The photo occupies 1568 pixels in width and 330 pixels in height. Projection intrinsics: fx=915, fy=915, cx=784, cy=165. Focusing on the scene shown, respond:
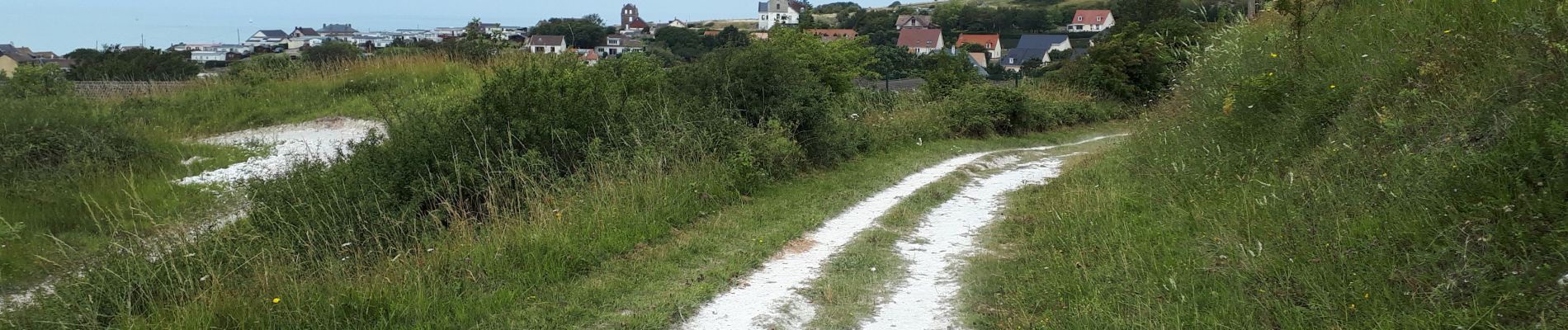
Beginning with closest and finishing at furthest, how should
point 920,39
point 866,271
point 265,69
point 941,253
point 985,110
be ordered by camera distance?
point 866,271 < point 941,253 < point 985,110 < point 265,69 < point 920,39

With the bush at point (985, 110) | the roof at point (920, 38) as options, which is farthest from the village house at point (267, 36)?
the bush at point (985, 110)

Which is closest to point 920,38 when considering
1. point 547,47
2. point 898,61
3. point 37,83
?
point 898,61

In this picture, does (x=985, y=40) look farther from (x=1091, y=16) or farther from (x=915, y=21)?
(x=1091, y=16)

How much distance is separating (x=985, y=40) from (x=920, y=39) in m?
12.3

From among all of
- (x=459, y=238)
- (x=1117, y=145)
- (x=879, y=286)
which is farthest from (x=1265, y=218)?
(x=1117, y=145)

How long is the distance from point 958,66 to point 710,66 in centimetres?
1502

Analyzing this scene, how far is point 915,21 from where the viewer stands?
97.9 meters

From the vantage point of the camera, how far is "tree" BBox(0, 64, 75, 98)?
19.2m

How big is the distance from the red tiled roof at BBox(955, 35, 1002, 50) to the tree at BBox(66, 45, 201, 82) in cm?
6339

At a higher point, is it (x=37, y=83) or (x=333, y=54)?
(x=333, y=54)

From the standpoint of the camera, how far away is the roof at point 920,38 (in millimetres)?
73500

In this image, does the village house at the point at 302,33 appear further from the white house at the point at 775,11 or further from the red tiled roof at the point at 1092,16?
the red tiled roof at the point at 1092,16

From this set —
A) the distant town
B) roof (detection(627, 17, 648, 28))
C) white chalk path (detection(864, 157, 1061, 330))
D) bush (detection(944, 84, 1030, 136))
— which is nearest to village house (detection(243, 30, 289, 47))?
the distant town

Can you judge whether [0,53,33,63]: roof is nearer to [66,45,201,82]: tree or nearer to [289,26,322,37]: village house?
[66,45,201,82]: tree
